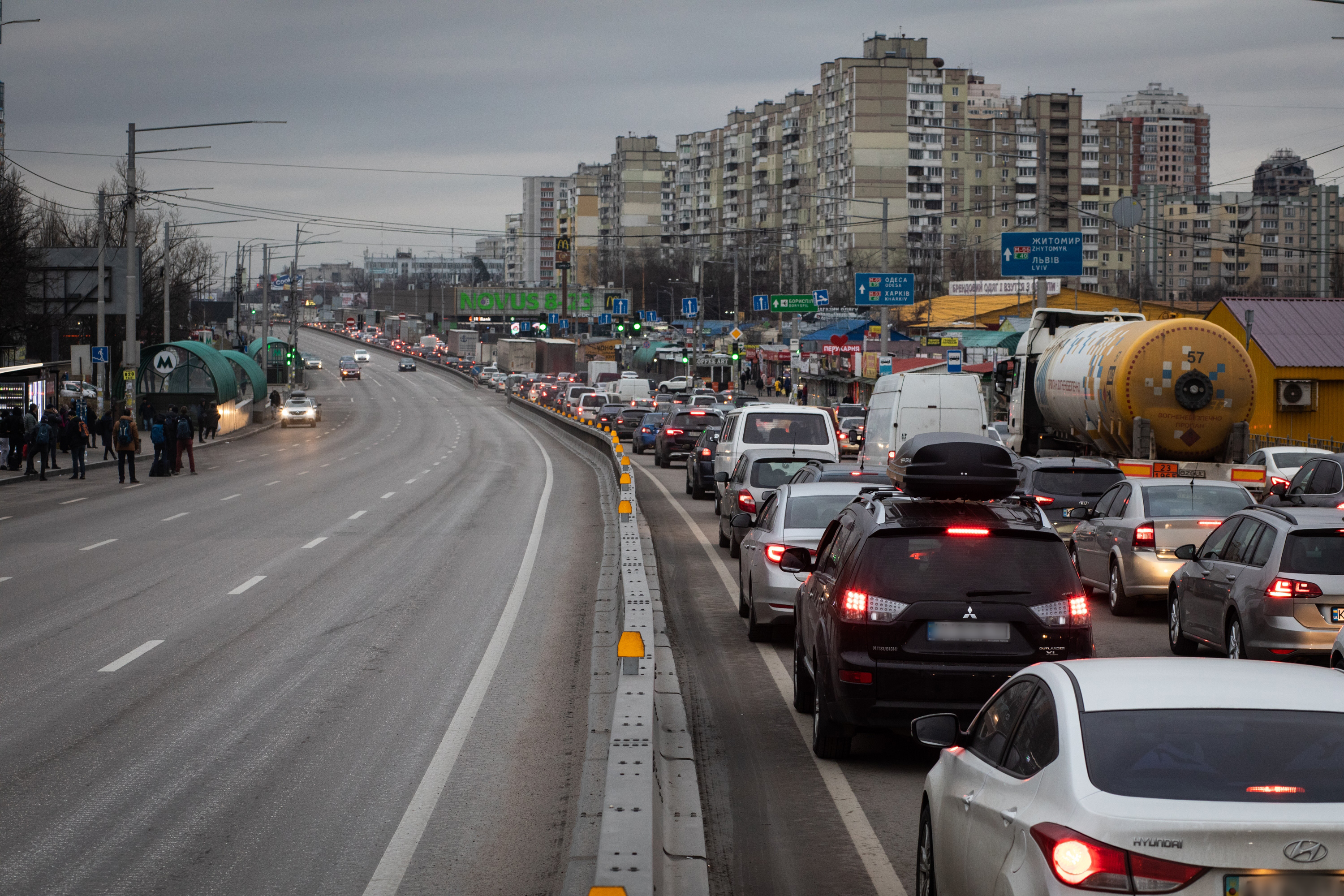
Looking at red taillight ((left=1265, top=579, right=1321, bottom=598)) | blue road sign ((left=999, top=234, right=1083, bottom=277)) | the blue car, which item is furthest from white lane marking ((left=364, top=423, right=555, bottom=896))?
the blue car

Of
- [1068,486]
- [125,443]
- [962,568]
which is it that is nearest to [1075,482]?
[1068,486]

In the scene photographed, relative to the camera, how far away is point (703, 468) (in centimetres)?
3297

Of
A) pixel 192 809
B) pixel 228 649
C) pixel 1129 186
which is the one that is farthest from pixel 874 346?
pixel 1129 186

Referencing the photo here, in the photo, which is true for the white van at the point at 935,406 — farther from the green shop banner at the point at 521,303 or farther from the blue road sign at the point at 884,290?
the green shop banner at the point at 521,303

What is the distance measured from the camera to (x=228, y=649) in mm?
13609

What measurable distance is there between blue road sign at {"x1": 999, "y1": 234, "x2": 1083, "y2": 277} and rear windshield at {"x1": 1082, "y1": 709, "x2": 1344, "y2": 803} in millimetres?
42294

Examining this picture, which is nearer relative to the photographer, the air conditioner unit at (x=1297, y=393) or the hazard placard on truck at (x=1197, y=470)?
the hazard placard on truck at (x=1197, y=470)

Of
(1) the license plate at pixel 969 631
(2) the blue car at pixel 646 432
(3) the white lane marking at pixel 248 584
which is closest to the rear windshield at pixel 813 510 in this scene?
(1) the license plate at pixel 969 631

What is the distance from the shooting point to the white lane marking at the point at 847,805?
23.1 ft

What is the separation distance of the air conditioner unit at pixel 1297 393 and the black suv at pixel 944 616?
1431 inches

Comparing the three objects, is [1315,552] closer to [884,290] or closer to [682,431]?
[682,431]

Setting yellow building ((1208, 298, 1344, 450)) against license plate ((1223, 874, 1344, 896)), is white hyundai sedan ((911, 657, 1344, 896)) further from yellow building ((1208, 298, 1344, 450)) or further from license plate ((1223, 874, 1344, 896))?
yellow building ((1208, 298, 1344, 450))

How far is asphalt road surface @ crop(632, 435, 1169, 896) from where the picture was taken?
7.17 meters

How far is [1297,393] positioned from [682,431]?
17551 millimetres
